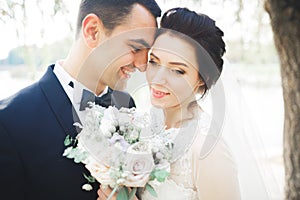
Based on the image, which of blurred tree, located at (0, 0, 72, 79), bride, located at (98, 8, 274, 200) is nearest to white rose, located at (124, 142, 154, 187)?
bride, located at (98, 8, 274, 200)

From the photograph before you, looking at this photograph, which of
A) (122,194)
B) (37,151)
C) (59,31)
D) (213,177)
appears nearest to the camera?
(122,194)

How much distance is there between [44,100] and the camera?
1.92 m

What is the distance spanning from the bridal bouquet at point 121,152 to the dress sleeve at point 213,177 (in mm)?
283

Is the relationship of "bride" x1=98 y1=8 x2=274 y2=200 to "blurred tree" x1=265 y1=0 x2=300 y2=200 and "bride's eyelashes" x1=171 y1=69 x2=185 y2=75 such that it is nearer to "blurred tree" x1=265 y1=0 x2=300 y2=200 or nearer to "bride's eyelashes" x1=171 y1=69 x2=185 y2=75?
"bride's eyelashes" x1=171 y1=69 x2=185 y2=75

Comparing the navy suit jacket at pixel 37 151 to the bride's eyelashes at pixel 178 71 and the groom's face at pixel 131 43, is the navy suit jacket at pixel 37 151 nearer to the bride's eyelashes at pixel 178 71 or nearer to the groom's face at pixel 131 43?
the groom's face at pixel 131 43

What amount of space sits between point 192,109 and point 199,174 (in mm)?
337

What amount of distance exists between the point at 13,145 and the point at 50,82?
312 mm

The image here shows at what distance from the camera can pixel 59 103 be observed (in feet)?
6.26

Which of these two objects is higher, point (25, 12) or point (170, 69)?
point (170, 69)

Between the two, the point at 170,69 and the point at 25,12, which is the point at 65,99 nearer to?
the point at 170,69

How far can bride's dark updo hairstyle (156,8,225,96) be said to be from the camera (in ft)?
6.85

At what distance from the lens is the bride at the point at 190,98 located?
196cm

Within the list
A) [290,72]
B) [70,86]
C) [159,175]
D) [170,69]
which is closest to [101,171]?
[159,175]

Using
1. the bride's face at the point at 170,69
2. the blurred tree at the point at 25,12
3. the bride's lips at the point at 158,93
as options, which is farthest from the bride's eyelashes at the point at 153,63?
the blurred tree at the point at 25,12
